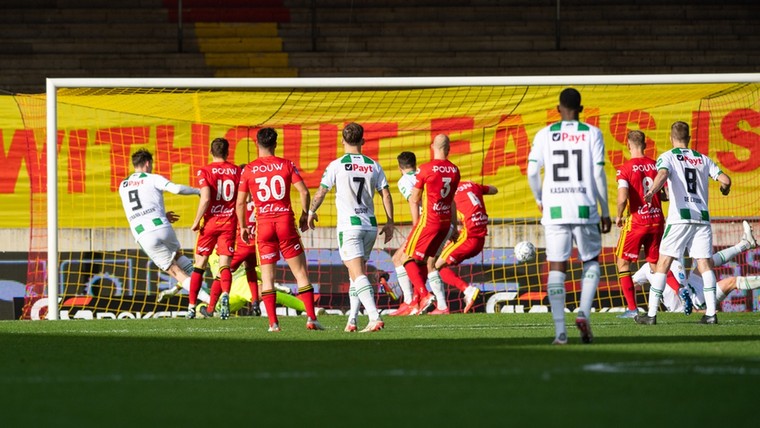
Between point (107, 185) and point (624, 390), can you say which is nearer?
point (624, 390)

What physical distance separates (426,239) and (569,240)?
5.27 m

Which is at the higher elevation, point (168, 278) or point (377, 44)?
point (377, 44)

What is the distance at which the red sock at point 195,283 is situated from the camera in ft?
44.9

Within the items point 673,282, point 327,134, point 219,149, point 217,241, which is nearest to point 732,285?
point 673,282

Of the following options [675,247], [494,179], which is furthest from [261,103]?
[675,247]

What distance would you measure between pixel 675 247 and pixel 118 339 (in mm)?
5119

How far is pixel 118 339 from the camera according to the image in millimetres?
9398

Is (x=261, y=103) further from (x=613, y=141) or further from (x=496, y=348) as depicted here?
(x=496, y=348)

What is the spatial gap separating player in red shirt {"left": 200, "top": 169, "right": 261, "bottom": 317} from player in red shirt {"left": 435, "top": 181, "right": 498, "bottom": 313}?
2250 mm

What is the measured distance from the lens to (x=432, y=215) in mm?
13273

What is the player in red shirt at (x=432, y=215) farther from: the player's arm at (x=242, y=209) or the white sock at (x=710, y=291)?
the white sock at (x=710, y=291)

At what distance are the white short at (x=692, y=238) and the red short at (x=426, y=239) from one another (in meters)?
2.91

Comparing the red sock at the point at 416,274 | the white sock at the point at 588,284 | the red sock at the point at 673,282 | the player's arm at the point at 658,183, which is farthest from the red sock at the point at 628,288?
the white sock at the point at 588,284

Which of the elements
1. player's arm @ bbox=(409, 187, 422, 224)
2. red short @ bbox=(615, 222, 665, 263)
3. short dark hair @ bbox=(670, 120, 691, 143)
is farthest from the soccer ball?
short dark hair @ bbox=(670, 120, 691, 143)
